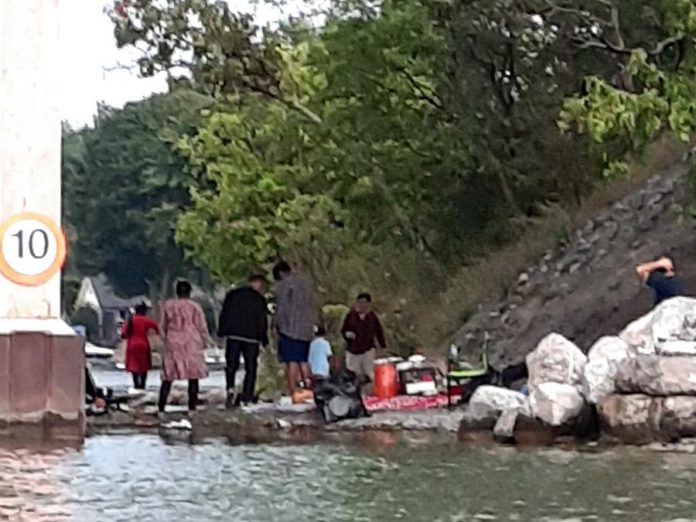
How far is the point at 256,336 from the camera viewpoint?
26016 millimetres

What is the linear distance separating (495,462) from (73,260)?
8974cm

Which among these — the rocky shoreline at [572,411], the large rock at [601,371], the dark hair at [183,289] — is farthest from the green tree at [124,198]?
the large rock at [601,371]

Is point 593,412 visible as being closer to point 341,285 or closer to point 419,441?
point 419,441

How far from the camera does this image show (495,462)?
688 inches

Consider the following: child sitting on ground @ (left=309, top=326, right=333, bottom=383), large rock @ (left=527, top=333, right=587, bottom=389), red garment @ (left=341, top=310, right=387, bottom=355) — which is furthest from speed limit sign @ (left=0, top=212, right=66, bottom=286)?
red garment @ (left=341, top=310, right=387, bottom=355)

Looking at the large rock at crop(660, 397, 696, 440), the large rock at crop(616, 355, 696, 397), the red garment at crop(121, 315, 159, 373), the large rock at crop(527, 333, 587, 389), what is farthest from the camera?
the red garment at crop(121, 315, 159, 373)

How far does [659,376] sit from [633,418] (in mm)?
482

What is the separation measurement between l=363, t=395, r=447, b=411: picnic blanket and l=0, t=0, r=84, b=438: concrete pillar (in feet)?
20.4

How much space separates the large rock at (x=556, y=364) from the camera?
69.0 ft

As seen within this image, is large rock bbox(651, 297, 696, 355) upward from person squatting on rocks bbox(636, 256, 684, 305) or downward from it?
downward

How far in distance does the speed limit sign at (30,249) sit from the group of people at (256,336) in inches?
231

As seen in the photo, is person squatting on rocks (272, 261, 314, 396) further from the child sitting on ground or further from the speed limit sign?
the speed limit sign

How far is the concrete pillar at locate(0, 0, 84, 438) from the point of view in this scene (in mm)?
19062

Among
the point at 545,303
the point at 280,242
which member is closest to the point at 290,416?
the point at 545,303
